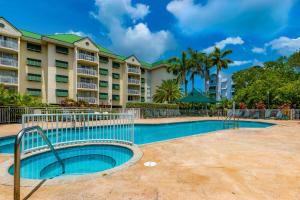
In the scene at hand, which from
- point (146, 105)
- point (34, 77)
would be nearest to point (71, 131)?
point (146, 105)

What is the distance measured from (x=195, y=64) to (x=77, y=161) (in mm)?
30389

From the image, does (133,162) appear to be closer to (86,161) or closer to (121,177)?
(121,177)

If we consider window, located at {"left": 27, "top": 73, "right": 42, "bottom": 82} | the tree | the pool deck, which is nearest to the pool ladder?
the pool deck

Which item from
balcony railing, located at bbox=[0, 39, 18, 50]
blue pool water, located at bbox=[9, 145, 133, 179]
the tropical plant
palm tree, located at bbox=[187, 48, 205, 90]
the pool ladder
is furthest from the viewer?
palm tree, located at bbox=[187, 48, 205, 90]

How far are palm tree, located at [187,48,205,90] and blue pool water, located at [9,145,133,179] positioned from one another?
28.4 meters

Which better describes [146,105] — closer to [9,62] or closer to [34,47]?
[34,47]

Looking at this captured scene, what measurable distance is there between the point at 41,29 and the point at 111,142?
90.6ft

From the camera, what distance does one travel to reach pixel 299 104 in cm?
2150

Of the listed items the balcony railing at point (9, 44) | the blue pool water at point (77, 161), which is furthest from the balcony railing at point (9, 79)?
the blue pool water at point (77, 161)

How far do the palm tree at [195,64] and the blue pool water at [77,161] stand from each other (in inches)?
1118

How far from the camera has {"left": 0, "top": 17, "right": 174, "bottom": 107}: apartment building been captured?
21.8 metres

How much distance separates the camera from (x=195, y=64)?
107 feet

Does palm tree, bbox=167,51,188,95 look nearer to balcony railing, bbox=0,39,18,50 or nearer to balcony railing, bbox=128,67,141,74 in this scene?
balcony railing, bbox=128,67,141,74

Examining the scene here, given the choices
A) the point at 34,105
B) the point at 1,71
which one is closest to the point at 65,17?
the point at 34,105
